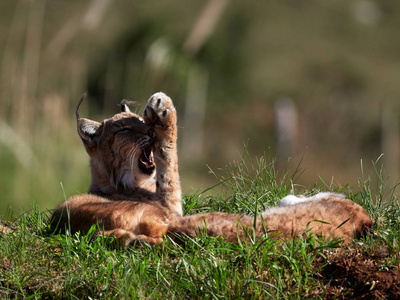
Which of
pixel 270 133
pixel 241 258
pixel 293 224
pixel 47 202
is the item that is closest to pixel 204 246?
→ pixel 241 258

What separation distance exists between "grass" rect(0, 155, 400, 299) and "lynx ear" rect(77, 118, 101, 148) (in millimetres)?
1252

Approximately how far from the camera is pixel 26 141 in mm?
7922

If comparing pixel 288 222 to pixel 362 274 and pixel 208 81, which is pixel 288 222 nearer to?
pixel 362 274

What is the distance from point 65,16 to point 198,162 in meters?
9.28

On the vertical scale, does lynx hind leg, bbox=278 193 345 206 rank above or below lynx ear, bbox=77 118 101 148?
below

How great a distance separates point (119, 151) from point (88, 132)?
1.06 ft

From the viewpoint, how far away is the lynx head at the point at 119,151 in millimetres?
5211

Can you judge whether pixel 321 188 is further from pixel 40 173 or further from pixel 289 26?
pixel 289 26

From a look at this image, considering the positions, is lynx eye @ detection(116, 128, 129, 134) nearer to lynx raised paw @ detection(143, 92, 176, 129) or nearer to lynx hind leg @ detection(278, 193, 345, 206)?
lynx raised paw @ detection(143, 92, 176, 129)

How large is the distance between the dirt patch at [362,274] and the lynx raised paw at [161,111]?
1702mm

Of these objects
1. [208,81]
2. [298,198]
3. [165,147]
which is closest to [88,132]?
[165,147]

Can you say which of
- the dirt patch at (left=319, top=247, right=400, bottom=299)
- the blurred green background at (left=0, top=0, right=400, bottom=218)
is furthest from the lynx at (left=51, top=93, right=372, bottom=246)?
the blurred green background at (left=0, top=0, right=400, bottom=218)

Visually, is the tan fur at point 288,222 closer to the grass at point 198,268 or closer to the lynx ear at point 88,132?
the grass at point 198,268

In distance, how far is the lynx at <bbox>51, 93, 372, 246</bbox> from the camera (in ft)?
13.4
